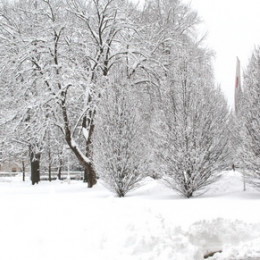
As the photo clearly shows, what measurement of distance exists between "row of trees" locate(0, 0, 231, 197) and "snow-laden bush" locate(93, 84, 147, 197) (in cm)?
4

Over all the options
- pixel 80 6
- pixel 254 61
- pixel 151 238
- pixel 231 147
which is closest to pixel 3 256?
pixel 151 238

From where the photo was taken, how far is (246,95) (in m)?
11.4

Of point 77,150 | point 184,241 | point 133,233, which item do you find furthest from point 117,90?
point 184,241

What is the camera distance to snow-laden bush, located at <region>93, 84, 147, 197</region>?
479 inches

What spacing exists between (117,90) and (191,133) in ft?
11.1

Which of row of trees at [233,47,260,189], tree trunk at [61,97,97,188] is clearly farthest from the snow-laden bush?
tree trunk at [61,97,97,188]

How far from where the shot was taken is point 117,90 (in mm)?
12797

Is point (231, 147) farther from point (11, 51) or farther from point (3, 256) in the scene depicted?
point (11, 51)

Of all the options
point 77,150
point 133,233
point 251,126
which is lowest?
point 133,233

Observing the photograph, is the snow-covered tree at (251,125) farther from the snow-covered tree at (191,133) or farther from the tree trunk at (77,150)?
the tree trunk at (77,150)

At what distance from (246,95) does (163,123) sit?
113 inches

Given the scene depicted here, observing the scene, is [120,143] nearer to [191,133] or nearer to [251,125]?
[191,133]

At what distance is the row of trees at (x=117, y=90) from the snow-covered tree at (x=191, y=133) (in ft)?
0.11

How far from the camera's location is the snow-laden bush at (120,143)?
1217cm
